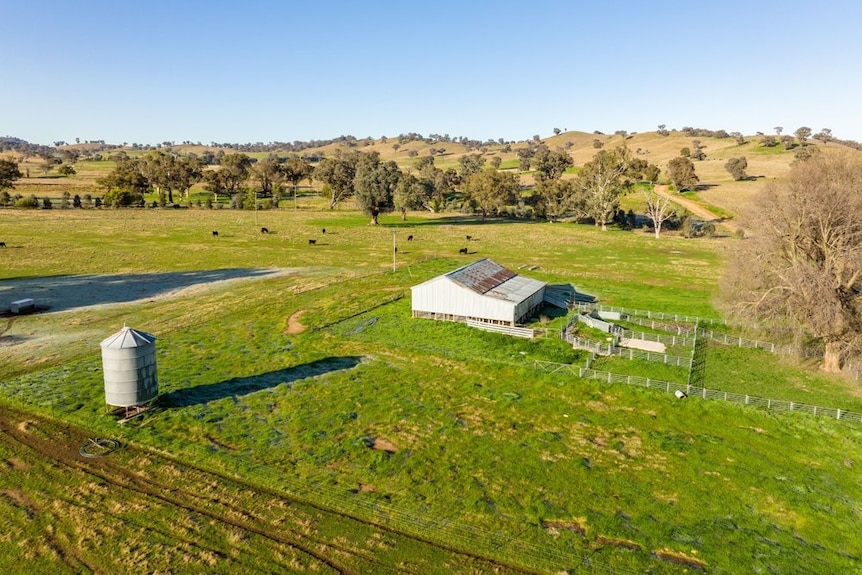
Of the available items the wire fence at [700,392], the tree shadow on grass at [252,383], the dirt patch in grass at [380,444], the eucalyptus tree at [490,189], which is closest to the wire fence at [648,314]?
the wire fence at [700,392]

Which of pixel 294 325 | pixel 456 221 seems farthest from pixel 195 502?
pixel 456 221

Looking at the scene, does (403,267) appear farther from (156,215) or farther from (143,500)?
(156,215)

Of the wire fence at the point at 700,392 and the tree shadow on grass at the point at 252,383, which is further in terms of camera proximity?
the tree shadow on grass at the point at 252,383

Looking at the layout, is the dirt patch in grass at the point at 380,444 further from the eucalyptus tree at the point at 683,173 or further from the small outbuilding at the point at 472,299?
the eucalyptus tree at the point at 683,173

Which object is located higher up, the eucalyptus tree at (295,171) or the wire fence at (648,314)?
the eucalyptus tree at (295,171)

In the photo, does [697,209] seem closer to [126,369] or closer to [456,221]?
[456,221]

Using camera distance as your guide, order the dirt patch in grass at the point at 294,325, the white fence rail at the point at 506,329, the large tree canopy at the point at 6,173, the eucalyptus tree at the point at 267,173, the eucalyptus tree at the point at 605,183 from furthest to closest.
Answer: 1. the eucalyptus tree at the point at 267,173
2. the large tree canopy at the point at 6,173
3. the eucalyptus tree at the point at 605,183
4. the dirt patch in grass at the point at 294,325
5. the white fence rail at the point at 506,329

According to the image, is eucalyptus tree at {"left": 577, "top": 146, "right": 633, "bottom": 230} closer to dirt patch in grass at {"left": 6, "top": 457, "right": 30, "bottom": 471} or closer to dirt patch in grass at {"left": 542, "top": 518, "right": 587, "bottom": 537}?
dirt patch in grass at {"left": 542, "top": 518, "right": 587, "bottom": 537}
